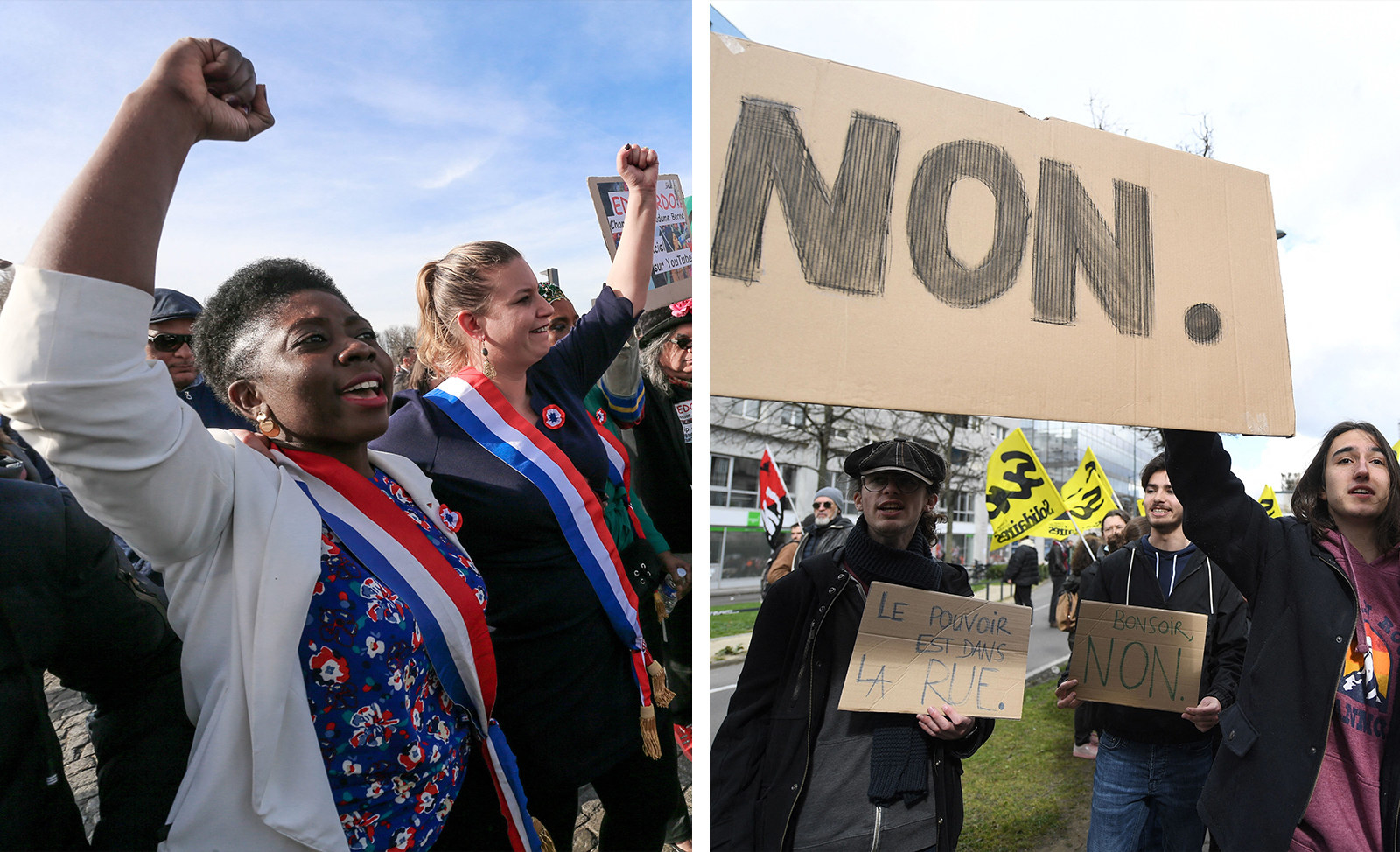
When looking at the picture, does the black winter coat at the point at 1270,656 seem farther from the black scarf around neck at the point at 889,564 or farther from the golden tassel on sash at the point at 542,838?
the golden tassel on sash at the point at 542,838

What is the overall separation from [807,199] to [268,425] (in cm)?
97

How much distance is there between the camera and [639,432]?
238cm

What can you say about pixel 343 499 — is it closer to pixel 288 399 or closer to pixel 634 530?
pixel 288 399

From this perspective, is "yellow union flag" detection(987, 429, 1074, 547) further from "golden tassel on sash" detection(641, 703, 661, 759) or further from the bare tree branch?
the bare tree branch

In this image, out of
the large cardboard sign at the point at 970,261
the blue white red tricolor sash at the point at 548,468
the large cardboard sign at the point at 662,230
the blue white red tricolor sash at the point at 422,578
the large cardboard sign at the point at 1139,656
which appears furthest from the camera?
the large cardboard sign at the point at 1139,656

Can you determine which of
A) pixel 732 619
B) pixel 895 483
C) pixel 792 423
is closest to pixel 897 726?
pixel 895 483

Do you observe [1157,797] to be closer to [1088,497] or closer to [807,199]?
[807,199]

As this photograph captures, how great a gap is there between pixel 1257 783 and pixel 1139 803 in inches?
26.3

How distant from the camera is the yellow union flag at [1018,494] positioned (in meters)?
5.95

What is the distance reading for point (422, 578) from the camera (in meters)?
1.29

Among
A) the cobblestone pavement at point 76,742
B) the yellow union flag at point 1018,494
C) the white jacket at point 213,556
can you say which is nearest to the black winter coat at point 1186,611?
the white jacket at point 213,556

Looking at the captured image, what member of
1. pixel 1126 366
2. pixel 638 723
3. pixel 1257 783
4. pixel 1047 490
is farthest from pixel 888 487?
pixel 1047 490

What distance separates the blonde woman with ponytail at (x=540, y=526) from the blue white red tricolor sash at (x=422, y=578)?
0.20 meters

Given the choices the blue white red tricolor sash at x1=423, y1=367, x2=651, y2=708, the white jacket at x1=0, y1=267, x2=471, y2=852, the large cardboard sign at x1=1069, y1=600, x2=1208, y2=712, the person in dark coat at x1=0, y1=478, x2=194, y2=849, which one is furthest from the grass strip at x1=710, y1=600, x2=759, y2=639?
the white jacket at x1=0, y1=267, x2=471, y2=852
